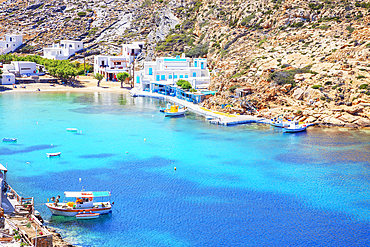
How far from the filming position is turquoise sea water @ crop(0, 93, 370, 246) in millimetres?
36469

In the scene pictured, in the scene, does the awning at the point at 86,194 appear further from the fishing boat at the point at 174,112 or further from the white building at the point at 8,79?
the white building at the point at 8,79

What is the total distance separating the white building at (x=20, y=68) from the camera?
120500 mm

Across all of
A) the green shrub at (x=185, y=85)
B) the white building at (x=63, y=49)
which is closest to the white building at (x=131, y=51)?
the white building at (x=63, y=49)

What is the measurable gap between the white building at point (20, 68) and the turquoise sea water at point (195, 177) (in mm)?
44799

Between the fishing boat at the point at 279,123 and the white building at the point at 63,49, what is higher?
the white building at the point at 63,49

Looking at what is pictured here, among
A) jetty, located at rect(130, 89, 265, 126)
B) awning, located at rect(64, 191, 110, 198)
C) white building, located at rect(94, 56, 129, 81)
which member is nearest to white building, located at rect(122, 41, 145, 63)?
white building, located at rect(94, 56, 129, 81)

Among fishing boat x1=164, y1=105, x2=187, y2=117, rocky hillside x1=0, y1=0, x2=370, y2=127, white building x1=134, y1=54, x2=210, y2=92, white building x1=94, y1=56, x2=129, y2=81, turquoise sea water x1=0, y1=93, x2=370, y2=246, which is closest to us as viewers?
turquoise sea water x1=0, y1=93, x2=370, y2=246

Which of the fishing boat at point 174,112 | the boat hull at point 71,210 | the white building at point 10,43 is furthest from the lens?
the white building at point 10,43

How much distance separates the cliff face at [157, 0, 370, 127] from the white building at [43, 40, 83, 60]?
33167 millimetres

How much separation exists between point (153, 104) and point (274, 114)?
1192 inches

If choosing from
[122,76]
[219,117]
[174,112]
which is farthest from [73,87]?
[219,117]

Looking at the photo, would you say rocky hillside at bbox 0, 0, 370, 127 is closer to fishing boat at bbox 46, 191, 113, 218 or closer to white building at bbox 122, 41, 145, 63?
white building at bbox 122, 41, 145, 63

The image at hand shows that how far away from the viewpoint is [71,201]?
41469mm

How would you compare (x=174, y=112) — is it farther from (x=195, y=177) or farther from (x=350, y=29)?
(x=350, y=29)
